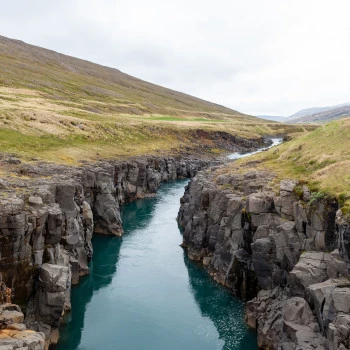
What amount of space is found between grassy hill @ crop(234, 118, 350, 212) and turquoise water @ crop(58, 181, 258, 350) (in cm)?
1638

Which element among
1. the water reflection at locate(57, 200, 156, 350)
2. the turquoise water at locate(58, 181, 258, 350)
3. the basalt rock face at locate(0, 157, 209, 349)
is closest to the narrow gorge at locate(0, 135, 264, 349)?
the basalt rock face at locate(0, 157, 209, 349)

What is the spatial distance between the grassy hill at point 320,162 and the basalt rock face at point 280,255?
1.90 m

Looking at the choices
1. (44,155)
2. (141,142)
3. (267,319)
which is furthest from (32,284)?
(141,142)

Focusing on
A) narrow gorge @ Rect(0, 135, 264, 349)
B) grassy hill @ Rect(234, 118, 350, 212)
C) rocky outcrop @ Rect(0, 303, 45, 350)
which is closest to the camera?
rocky outcrop @ Rect(0, 303, 45, 350)

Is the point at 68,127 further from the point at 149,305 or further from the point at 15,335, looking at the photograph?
the point at 15,335

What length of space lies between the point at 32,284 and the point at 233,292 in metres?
23.1

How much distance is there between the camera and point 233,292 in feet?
158

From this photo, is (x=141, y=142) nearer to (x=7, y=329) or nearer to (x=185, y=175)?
(x=185, y=175)

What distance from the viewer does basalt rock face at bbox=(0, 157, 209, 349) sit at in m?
36.2

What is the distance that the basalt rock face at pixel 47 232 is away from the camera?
36.2 meters

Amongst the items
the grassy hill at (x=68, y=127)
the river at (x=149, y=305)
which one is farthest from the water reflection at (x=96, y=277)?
the grassy hill at (x=68, y=127)

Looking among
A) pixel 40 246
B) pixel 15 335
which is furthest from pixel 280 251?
pixel 15 335

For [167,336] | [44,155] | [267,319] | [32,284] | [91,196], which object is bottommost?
[167,336]

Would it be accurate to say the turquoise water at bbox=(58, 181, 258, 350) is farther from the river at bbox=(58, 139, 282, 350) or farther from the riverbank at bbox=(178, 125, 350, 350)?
the riverbank at bbox=(178, 125, 350, 350)
